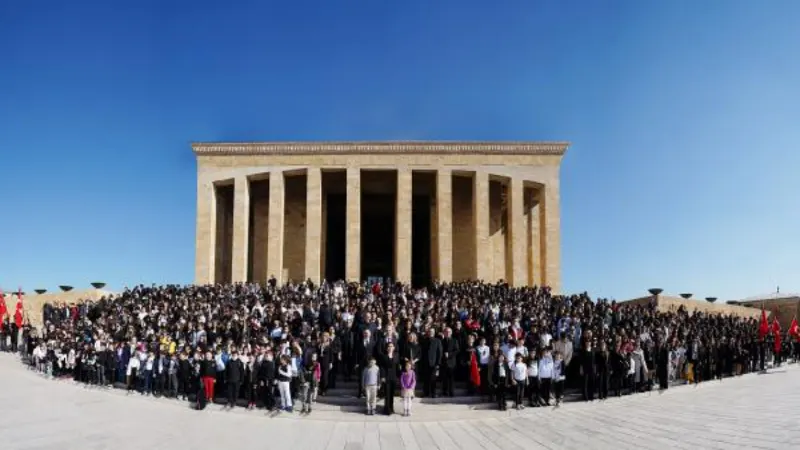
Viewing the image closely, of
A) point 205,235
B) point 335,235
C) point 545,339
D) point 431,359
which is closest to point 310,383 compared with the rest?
point 431,359

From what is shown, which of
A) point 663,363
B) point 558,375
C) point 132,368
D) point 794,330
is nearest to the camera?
point 558,375

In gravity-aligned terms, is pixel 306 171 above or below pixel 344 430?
above

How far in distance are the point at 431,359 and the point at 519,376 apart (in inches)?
87.9

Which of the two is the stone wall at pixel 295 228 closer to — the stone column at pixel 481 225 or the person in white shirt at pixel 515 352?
the stone column at pixel 481 225

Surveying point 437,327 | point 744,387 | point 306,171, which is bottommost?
point 744,387

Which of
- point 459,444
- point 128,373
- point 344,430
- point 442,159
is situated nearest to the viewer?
point 459,444

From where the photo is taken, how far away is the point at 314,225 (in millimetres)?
34375

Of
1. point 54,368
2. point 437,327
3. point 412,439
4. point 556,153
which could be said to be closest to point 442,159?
point 556,153

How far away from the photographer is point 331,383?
16.4 meters

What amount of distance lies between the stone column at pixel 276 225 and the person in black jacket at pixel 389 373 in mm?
20134

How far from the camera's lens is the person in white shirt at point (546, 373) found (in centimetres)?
1510

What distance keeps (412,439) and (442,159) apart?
79.5ft

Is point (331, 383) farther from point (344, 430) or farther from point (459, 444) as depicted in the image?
point (459, 444)

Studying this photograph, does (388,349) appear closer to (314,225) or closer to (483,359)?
(483,359)
